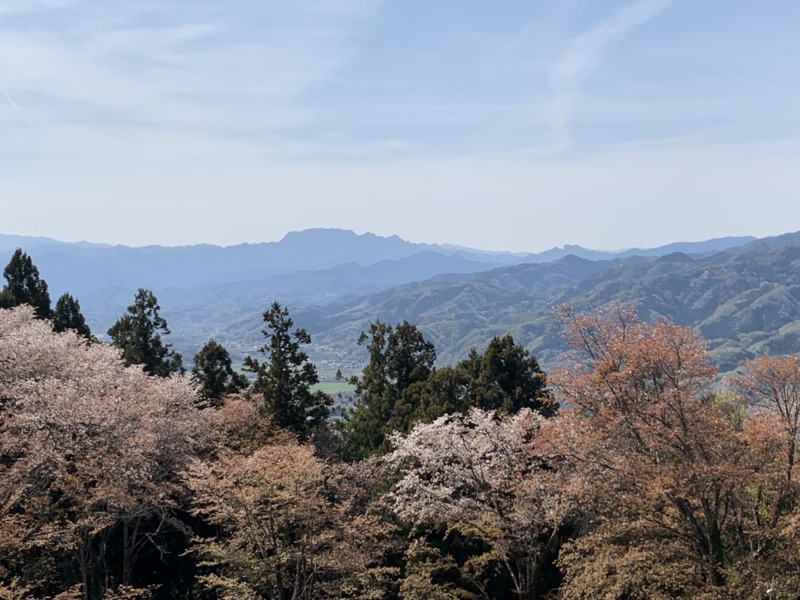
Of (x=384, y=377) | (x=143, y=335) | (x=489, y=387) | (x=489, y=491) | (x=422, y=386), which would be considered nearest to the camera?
(x=489, y=491)

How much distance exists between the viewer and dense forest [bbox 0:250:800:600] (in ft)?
54.3

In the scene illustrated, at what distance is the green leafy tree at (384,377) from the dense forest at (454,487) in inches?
487

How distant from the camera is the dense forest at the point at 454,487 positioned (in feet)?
54.3

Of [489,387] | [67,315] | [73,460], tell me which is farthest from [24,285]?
[489,387]

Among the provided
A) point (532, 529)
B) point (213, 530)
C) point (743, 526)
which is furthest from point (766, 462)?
point (213, 530)

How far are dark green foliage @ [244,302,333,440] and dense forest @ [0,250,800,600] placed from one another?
20.9ft

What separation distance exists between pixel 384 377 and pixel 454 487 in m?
24.5

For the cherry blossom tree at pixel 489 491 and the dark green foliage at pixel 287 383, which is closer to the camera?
the cherry blossom tree at pixel 489 491

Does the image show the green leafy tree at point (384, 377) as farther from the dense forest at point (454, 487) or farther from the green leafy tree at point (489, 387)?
the dense forest at point (454, 487)

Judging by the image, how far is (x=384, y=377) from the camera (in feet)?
156

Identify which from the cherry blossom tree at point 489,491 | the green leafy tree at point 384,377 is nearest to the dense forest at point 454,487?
the cherry blossom tree at point 489,491

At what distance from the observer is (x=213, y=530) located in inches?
1212

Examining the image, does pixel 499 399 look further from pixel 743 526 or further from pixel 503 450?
pixel 743 526

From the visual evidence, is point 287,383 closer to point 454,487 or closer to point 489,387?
point 489,387
